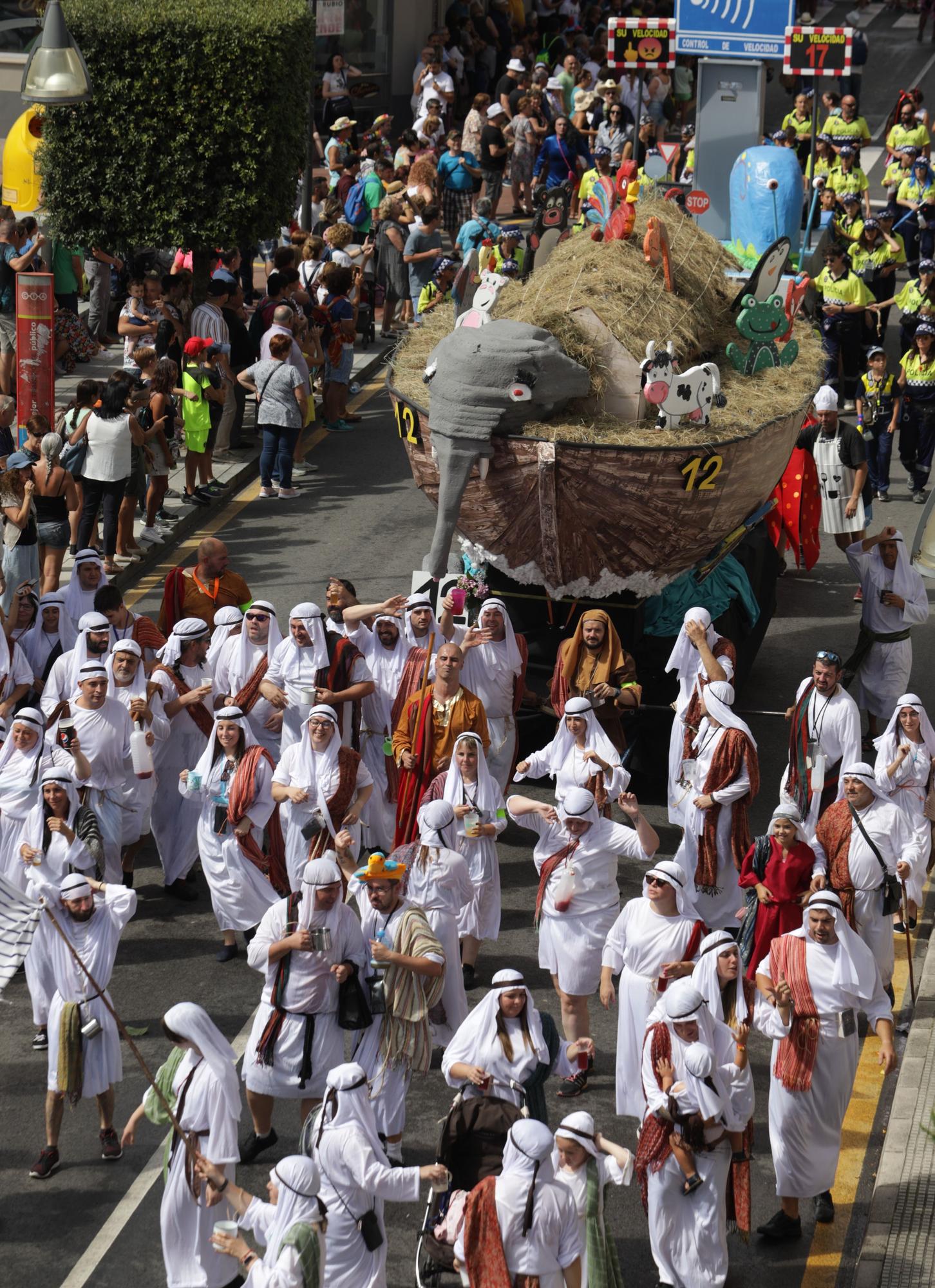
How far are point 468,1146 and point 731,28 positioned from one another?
1854cm

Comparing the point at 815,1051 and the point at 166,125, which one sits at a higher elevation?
the point at 166,125

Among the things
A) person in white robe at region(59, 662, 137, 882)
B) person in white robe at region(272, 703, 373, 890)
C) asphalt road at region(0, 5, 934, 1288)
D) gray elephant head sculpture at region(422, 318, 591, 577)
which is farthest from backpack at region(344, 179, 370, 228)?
person in white robe at region(272, 703, 373, 890)

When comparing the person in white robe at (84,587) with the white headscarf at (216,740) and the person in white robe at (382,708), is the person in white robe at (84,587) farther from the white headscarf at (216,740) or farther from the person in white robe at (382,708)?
the white headscarf at (216,740)

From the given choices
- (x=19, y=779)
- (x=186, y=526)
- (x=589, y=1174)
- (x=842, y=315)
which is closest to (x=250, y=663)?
(x=19, y=779)

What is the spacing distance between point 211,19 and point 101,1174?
41.9 feet

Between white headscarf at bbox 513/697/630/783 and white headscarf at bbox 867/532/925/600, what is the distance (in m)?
3.43

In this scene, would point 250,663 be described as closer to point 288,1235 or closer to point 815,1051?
point 815,1051

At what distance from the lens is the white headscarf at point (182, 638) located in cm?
1160

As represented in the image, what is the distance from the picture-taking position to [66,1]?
1920cm

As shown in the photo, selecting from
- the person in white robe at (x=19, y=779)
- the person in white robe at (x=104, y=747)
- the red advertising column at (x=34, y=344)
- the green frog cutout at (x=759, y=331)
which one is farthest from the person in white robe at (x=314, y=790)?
the red advertising column at (x=34, y=344)

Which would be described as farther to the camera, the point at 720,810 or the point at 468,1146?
the point at 720,810

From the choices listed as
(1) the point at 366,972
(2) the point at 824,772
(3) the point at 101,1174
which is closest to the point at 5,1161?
(3) the point at 101,1174

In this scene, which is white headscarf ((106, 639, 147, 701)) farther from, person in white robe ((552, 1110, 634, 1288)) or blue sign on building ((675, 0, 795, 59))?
blue sign on building ((675, 0, 795, 59))

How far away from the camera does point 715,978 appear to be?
8539mm
